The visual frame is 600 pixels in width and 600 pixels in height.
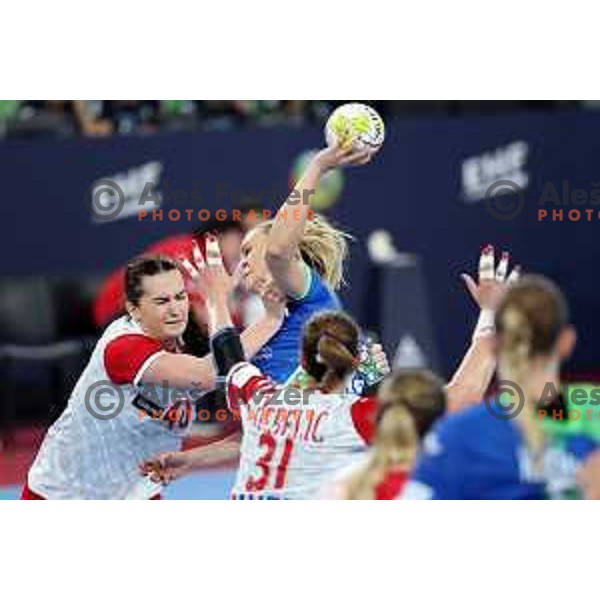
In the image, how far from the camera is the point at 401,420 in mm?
4840

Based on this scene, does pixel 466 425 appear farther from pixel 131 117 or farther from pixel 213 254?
pixel 131 117

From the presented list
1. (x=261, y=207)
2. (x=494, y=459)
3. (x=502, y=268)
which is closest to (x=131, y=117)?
(x=261, y=207)

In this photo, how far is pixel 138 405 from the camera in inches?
226

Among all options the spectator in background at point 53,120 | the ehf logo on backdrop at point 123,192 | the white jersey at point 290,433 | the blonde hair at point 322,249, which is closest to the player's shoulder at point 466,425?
the white jersey at point 290,433

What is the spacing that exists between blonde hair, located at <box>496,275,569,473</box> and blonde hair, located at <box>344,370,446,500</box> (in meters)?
0.23

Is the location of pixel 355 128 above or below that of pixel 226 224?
above

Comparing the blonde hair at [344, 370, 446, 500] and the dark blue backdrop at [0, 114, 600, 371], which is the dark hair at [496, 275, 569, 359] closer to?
the blonde hair at [344, 370, 446, 500]

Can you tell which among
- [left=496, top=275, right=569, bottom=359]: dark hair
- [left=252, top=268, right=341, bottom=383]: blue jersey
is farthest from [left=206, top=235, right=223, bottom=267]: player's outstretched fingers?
[left=496, top=275, right=569, bottom=359]: dark hair

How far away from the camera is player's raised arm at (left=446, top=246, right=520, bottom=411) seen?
16.8ft

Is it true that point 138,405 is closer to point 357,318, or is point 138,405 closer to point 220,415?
point 220,415

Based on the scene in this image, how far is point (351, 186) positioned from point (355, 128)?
2188mm

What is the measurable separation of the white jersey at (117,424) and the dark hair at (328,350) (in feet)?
1.61
